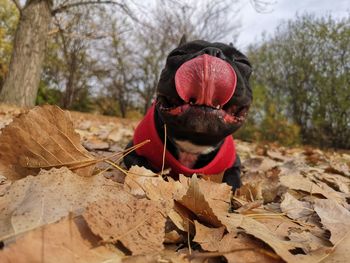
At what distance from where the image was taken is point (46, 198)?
0.88 metres

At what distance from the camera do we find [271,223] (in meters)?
1.20

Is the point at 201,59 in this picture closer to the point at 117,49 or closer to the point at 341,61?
the point at 341,61

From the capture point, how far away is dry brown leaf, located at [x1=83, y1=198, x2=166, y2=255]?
2.56 ft

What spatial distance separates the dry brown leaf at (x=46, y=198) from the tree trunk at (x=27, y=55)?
717 cm

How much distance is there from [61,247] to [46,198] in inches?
8.0

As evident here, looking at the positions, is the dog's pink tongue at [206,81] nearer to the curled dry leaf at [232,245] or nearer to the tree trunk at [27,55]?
the curled dry leaf at [232,245]

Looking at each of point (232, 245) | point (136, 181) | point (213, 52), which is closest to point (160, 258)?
point (232, 245)

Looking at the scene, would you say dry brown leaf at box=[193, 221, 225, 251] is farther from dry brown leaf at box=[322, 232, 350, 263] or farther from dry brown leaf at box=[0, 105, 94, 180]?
dry brown leaf at box=[0, 105, 94, 180]

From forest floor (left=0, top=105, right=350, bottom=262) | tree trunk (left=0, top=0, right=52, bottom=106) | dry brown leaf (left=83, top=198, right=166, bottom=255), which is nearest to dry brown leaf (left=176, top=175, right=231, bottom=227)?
forest floor (left=0, top=105, right=350, bottom=262)

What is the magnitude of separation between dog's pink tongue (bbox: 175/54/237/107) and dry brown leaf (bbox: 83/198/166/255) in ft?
2.41

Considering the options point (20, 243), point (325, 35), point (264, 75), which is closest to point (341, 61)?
point (325, 35)

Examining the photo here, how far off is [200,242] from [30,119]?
0.56m

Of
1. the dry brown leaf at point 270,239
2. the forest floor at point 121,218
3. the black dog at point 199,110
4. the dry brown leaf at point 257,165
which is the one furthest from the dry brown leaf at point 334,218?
the dry brown leaf at point 257,165

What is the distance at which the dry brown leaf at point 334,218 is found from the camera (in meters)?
1.05
